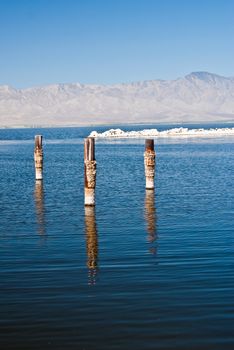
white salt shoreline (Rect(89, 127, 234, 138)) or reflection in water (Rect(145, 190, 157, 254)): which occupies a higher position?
white salt shoreline (Rect(89, 127, 234, 138))

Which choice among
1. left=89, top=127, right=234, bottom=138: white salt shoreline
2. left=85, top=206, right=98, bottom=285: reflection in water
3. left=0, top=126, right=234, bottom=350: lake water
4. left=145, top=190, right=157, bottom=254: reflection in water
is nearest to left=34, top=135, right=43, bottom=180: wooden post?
left=0, top=126, right=234, bottom=350: lake water

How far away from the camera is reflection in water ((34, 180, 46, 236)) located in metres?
19.4

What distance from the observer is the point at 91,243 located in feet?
54.1

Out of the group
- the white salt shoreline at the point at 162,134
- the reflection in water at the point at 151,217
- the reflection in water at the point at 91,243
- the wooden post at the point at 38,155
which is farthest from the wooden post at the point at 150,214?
the white salt shoreline at the point at 162,134

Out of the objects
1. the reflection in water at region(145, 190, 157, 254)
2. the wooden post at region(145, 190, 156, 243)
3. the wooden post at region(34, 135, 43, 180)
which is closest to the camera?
the reflection in water at region(145, 190, 157, 254)

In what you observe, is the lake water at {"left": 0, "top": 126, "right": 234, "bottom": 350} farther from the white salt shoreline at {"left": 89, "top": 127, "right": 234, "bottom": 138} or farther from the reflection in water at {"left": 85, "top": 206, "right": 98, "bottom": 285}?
the white salt shoreline at {"left": 89, "top": 127, "right": 234, "bottom": 138}

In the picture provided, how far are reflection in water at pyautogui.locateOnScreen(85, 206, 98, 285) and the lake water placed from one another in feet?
0.08

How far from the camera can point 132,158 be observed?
55.1m

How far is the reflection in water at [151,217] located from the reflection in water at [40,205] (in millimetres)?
3106

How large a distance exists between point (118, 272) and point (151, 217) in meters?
8.10

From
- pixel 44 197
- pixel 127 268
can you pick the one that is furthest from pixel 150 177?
pixel 127 268

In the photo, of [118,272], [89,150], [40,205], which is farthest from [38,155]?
[118,272]

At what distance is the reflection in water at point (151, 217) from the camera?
1677 centimetres

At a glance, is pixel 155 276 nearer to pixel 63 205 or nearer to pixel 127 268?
pixel 127 268
